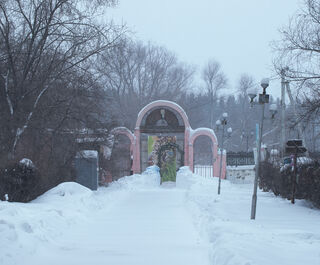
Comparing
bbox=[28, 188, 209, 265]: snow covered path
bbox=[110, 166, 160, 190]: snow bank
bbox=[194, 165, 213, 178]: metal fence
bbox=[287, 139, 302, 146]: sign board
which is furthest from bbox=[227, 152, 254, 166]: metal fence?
bbox=[28, 188, 209, 265]: snow covered path

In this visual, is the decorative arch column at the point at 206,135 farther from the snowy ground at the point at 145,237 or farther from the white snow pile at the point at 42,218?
the snowy ground at the point at 145,237

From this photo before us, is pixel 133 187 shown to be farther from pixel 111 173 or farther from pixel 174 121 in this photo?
pixel 174 121

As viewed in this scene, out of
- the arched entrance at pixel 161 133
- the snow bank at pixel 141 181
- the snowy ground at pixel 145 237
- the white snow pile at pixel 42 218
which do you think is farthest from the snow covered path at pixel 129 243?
the arched entrance at pixel 161 133

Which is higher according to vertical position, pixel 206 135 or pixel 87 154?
pixel 206 135

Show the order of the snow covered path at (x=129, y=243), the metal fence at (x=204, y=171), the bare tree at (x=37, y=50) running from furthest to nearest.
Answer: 1. the metal fence at (x=204, y=171)
2. the bare tree at (x=37, y=50)
3. the snow covered path at (x=129, y=243)

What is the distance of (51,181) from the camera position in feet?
57.9

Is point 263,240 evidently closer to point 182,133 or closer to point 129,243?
point 129,243

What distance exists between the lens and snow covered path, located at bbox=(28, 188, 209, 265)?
288 inches

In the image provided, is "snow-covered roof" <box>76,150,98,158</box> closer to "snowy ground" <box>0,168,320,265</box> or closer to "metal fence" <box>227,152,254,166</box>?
"snowy ground" <box>0,168,320,265</box>

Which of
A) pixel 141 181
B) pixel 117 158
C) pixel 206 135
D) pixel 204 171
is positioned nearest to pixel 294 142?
pixel 117 158

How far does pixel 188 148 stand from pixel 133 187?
7678 mm

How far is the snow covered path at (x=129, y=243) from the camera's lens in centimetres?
731

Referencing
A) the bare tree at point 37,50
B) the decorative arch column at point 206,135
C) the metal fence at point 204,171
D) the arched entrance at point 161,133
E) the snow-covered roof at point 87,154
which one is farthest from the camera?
the metal fence at point 204,171

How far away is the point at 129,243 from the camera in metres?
8.77
